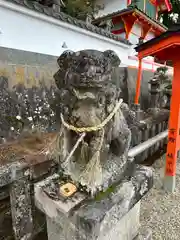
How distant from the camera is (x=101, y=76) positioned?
0.94m

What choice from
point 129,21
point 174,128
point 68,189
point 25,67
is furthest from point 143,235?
point 129,21

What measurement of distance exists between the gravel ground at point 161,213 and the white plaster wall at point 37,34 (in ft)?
10.2

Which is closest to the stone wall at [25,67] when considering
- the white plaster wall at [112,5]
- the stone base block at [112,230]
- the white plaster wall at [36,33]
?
the white plaster wall at [36,33]

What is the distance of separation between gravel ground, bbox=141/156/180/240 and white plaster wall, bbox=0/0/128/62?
3100mm

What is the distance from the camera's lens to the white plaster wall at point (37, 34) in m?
3.16

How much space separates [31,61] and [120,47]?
3976mm

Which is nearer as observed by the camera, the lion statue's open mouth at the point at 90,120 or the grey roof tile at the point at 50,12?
the lion statue's open mouth at the point at 90,120

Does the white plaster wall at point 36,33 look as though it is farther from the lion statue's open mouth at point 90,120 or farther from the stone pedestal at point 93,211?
the stone pedestal at point 93,211

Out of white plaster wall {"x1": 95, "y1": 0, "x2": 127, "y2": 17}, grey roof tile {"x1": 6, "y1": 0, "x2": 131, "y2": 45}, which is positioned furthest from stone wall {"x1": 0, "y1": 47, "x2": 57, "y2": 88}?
white plaster wall {"x1": 95, "y1": 0, "x2": 127, "y2": 17}

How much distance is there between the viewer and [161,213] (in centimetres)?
220

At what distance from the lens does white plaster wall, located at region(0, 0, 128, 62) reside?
316 cm

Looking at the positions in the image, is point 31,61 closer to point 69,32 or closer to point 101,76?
point 69,32

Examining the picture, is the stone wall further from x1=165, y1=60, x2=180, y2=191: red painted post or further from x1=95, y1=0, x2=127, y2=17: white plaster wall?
x1=95, y1=0, x2=127, y2=17: white plaster wall

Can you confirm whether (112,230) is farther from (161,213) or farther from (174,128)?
(174,128)
